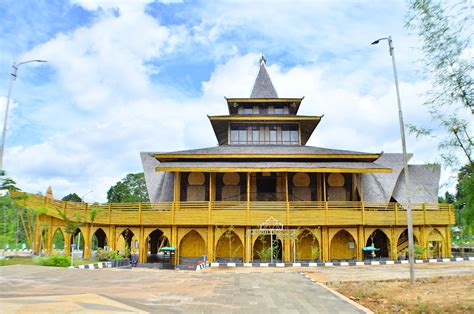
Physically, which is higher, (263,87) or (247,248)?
(263,87)

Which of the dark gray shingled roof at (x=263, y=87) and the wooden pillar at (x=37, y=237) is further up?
the dark gray shingled roof at (x=263, y=87)

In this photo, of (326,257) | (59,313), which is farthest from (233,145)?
(59,313)

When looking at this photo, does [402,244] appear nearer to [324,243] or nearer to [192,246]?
[324,243]

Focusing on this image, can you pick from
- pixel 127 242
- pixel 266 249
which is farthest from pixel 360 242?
pixel 127 242

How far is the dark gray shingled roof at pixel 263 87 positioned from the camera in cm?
3284

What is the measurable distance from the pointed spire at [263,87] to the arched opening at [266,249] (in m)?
13.4

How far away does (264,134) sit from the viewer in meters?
Result: 30.1

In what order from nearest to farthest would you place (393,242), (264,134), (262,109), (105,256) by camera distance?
(105,256) < (393,242) < (264,134) < (262,109)

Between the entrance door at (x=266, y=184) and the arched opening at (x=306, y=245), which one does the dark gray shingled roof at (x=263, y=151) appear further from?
the arched opening at (x=306, y=245)

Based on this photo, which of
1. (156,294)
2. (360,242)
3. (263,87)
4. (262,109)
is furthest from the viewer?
(263,87)

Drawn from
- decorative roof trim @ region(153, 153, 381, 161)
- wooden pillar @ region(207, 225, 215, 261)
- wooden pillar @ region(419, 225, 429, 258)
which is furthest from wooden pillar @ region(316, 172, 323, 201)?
wooden pillar @ region(207, 225, 215, 261)

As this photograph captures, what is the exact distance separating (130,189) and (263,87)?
26240mm

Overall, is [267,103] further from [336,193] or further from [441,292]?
[441,292]

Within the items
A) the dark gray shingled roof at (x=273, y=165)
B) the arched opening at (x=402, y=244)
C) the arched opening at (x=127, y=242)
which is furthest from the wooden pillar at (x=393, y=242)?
the arched opening at (x=127, y=242)
